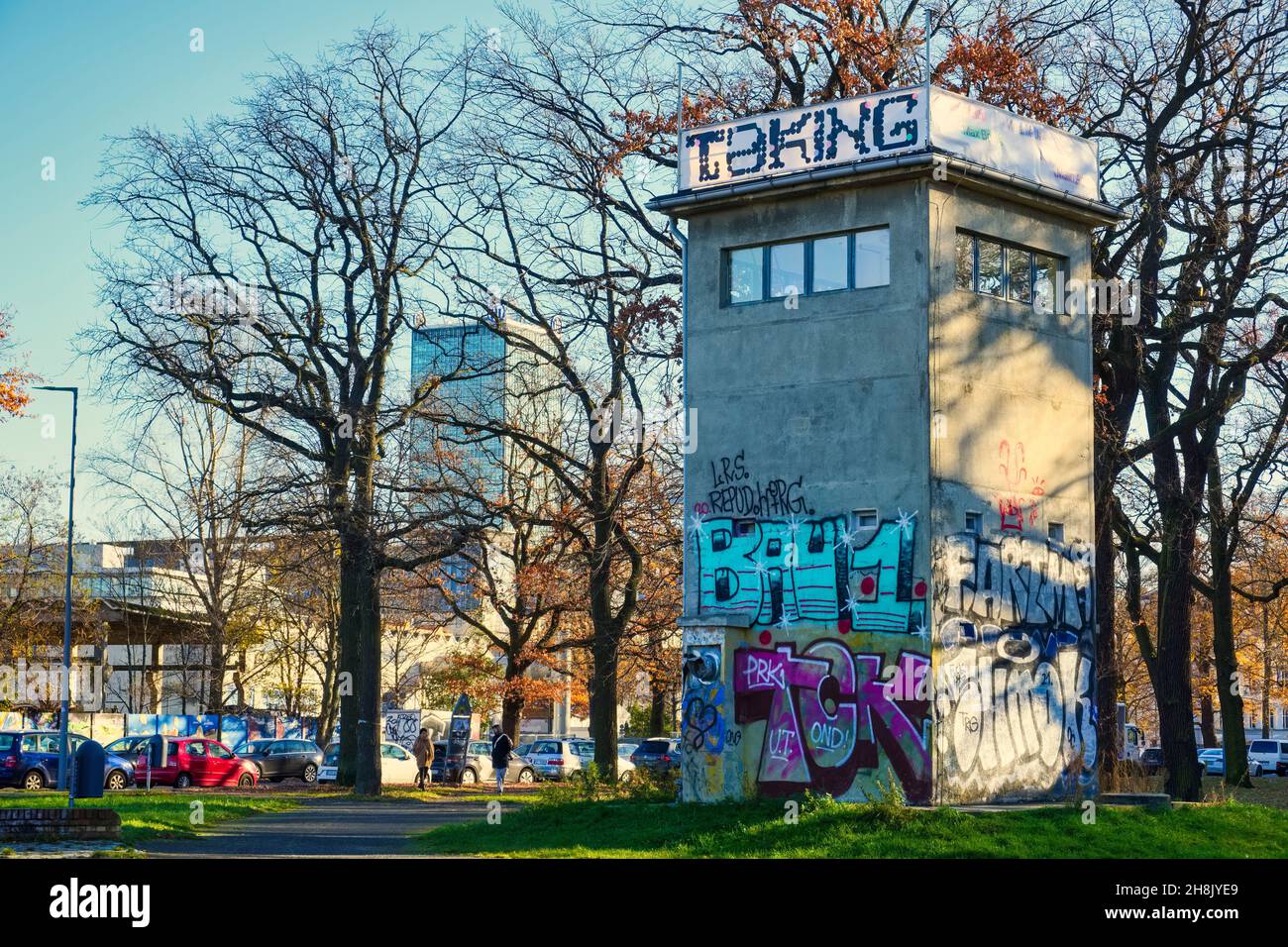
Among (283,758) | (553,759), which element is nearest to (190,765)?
(283,758)

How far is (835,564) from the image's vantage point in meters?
25.8

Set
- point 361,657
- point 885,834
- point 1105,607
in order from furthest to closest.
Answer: point 361,657 < point 1105,607 < point 885,834

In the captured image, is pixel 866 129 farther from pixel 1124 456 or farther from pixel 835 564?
pixel 1124 456

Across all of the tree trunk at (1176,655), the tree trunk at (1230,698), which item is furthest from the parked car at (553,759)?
the tree trunk at (1176,655)

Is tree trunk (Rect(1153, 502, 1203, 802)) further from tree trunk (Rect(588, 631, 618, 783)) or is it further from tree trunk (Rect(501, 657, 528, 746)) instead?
tree trunk (Rect(501, 657, 528, 746))

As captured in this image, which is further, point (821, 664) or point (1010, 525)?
point (1010, 525)

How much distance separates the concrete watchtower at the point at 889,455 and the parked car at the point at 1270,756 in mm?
50198

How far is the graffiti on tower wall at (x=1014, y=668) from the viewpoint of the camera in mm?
24953

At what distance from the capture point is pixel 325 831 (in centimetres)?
2719

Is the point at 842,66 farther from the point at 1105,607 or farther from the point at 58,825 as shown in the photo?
the point at 58,825

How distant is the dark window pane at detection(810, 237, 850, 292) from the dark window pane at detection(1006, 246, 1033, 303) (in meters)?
2.98

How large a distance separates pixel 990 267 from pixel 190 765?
1265 inches

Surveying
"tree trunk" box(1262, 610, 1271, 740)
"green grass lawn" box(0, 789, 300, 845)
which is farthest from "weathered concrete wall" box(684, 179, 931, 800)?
"tree trunk" box(1262, 610, 1271, 740)

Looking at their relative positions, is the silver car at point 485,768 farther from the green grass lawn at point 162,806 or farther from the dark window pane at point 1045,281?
the dark window pane at point 1045,281
